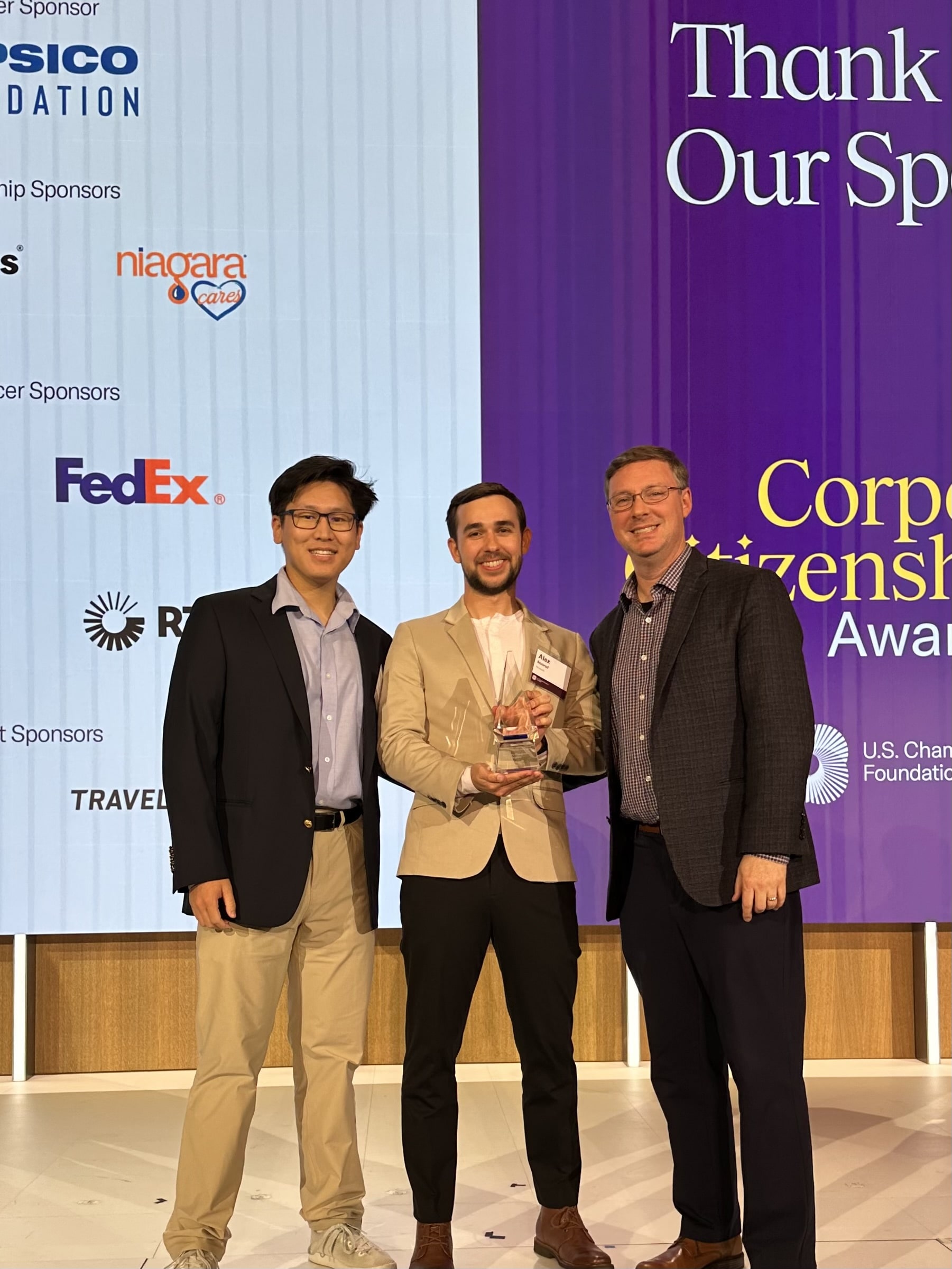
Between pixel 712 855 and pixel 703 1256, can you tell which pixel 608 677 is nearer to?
pixel 712 855

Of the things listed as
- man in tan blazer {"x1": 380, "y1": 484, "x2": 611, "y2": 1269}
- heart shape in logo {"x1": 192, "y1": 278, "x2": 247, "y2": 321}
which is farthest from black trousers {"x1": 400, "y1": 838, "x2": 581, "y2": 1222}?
heart shape in logo {"x1": 192, "y1": 278, "x2": 247, "y2": 321}

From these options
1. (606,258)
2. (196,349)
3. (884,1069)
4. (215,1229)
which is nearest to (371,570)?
(196,349)

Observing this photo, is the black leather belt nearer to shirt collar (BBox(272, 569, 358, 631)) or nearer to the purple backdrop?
shirt collar (BBox(272, 569, 358, 631))

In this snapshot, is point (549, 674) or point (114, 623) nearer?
point (549, 674)

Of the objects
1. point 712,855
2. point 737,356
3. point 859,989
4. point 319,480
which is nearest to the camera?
point 712,855

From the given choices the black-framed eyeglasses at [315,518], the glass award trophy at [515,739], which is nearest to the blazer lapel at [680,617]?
the glass award trophy at [515,739]

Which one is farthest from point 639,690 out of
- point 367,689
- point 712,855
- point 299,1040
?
point 299,1040

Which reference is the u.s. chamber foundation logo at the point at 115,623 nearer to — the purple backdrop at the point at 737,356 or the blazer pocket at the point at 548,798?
the purple backdrop at the point at 737,356

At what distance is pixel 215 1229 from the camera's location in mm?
2574

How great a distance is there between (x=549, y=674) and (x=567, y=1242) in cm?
125

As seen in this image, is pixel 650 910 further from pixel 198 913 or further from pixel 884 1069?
pixel 884 1069

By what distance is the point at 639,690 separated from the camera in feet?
8.66

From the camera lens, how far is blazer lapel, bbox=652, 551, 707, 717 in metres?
2.55

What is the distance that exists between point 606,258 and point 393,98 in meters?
0.92
